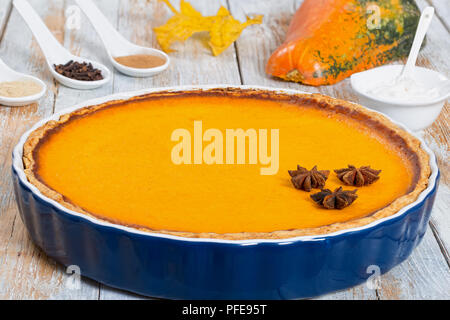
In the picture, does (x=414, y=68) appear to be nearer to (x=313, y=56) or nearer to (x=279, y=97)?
(x=313, y=56)

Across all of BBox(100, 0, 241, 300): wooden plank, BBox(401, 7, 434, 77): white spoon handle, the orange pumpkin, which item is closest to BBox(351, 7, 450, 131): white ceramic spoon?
BBox(401, 7, 434, 77): white spoon handle

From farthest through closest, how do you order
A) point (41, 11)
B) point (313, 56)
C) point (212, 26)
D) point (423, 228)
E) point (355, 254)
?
point (41, 11), point (212, 26), point (313, 56), point (423, 228), point (355, 254)

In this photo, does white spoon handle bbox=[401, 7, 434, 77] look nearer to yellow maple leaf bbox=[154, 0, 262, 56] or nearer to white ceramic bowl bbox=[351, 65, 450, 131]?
white ceramic bowl bbox=[351, 65, 450, 131]

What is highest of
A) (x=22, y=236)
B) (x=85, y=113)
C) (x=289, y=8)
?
(x=85, y=113)

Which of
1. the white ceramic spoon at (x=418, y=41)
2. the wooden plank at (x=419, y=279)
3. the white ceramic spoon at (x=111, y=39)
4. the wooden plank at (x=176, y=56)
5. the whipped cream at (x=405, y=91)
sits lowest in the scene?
the wooden plank at (x=176, y=56)

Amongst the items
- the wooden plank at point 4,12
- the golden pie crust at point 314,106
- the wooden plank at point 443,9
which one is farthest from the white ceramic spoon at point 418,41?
the wooden plank at point 4,12

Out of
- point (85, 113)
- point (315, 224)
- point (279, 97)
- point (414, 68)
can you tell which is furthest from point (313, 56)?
point (315, 224)

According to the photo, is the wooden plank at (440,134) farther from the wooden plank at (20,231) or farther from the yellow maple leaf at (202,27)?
the wooden plank at (20,231)
